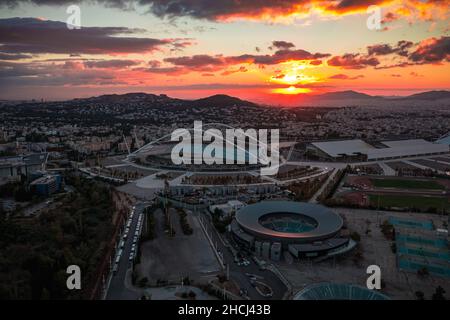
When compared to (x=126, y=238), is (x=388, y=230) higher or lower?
higher

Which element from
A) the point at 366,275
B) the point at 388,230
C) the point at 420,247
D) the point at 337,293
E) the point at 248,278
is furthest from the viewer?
the point at 388,230

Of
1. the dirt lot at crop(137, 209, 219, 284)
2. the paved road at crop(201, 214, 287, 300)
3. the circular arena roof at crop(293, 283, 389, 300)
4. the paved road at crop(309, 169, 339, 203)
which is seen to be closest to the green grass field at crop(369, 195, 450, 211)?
the paved road at crop(309, 169, 339, 203)

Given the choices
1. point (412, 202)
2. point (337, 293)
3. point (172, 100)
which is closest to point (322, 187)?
point (412, 202)

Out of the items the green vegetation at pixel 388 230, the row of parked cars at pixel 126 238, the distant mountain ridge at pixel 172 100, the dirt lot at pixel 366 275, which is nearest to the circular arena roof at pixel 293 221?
the dirt lot at pixel 366 275

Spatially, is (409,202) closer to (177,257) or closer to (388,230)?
(388,230)

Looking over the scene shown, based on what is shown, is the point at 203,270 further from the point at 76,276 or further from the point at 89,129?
A: the point at 89,129

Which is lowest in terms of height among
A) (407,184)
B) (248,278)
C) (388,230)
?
(248,278)

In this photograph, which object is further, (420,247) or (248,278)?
(420,247)

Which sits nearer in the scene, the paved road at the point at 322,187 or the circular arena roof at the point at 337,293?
the circular arena roof at the point at 337,293

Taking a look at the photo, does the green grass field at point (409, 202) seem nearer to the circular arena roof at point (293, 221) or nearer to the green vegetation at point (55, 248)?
the circular arena roof at point (293, 221)
